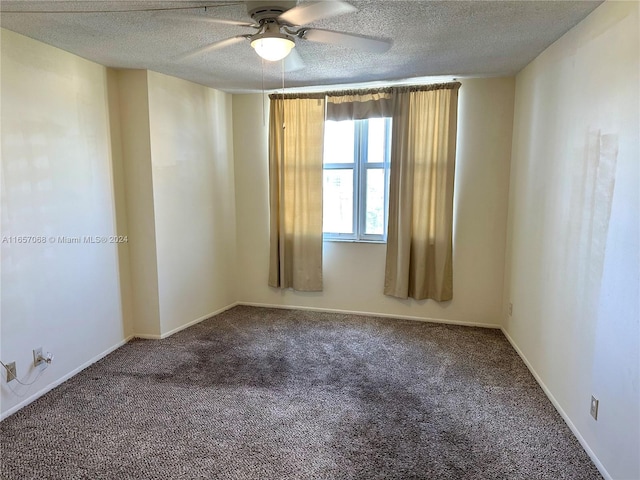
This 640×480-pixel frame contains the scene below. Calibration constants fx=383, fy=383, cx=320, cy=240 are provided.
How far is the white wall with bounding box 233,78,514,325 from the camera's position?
362cm

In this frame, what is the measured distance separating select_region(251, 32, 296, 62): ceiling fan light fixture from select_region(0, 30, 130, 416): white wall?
5.41 ft

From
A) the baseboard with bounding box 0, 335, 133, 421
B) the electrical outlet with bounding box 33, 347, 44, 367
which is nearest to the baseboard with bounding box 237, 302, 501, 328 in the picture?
the baseboard with bounding box 0, 335, 133, 421

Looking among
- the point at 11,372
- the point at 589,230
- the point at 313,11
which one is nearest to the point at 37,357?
the point at 11,372

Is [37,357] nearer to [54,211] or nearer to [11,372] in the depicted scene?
[11,372]

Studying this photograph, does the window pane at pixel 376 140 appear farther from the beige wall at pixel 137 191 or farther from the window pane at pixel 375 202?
the beige wall at pixel 137 191

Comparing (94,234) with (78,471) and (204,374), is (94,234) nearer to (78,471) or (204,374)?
(204,374)

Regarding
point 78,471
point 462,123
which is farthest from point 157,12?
point 462,123

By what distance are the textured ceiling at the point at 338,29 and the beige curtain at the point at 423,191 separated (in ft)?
1.05

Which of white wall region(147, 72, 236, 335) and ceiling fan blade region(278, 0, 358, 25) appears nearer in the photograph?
ceiling fan blade region(278, 0, 358, 25)

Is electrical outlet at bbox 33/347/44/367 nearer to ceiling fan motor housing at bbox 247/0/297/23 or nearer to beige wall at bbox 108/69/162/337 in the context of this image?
beige wall at bbox 108/69/162/337

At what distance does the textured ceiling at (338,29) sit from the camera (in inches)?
80.0

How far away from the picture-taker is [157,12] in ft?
6.78

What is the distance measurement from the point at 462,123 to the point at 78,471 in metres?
3.85

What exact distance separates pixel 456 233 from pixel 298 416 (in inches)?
93.5
